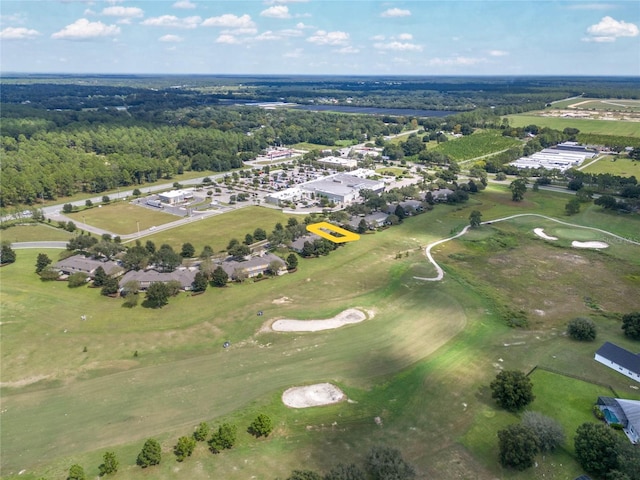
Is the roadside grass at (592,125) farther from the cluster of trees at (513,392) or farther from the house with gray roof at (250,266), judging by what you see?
the cluster of trees at (513,392)

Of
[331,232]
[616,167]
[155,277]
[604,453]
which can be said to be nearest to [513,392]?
[604,453]

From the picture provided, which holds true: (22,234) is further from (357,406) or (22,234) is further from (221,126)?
(221,126)

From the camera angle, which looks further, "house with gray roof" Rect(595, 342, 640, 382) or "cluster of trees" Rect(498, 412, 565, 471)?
"house with gray roof" Rect(595, 342, 640, 382)

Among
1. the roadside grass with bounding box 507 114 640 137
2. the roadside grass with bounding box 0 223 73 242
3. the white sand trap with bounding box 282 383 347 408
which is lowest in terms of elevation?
the white sand trap with bounding box 282 383 347 408

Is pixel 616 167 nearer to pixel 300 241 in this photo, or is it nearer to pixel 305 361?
pixel 300 241

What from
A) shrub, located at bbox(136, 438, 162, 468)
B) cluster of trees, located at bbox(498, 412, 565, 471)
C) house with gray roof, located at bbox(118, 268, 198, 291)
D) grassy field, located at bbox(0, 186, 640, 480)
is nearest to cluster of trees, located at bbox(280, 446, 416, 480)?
grassy field, located at bbox(0, 186, 640, 480)

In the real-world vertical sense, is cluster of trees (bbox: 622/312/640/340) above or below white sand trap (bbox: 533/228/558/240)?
below

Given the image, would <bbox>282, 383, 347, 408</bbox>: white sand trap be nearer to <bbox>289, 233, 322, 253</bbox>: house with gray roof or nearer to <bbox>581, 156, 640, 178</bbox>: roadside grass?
<bbox>289, 233, 322, 253</bbox>: house with gray roof
